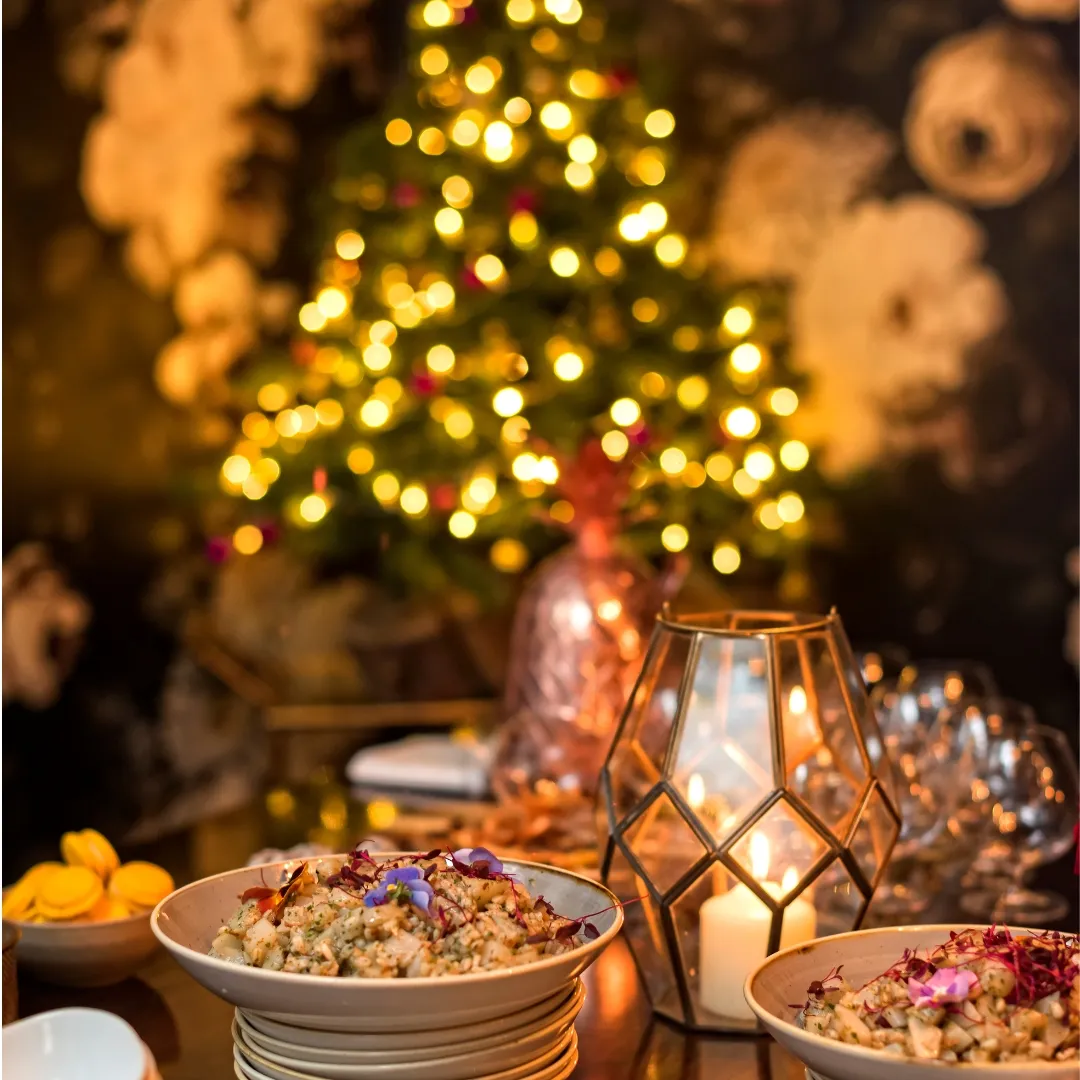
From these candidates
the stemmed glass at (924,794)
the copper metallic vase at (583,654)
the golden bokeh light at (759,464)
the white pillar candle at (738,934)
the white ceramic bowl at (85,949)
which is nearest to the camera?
the white pillar candle at (738,934)

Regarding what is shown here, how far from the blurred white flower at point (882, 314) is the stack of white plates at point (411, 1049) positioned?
2.08m

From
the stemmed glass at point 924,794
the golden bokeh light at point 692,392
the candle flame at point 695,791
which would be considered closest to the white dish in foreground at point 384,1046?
the candle flame at point 695,791

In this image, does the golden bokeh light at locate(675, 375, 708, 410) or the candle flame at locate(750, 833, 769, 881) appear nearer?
the candle flame at locate(750, 833, 769, 881)

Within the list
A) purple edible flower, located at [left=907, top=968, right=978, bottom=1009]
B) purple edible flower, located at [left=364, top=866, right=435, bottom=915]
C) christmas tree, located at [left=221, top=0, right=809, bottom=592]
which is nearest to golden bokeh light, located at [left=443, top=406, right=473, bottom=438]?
christmas tree, located at [left=221, top=0, right=809, bottom=592]

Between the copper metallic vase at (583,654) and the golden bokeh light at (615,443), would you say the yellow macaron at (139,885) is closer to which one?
the copper metallic vase at (583,654)

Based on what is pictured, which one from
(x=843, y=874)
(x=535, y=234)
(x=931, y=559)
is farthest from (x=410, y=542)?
(x=843, y=874)

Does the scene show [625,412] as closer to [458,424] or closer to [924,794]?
[458,424]

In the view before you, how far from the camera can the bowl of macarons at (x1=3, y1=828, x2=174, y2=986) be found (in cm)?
111

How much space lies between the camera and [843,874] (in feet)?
3.44

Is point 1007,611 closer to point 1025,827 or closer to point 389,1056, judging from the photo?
point 1025,827

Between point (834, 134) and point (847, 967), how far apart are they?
2.21m

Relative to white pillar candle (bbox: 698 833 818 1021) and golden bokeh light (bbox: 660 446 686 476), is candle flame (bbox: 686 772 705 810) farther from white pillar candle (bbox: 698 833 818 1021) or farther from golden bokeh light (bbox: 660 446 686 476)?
golden bokeh light (bbox: 660 446 686 476)

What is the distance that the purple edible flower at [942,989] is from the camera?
787mm

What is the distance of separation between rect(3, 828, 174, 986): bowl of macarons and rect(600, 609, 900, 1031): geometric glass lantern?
1.30 ft
